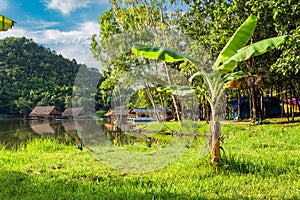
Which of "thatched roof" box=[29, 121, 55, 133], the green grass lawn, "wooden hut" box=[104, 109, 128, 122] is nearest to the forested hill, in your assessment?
"thatched roof" box=[29, 121, 55, 133]

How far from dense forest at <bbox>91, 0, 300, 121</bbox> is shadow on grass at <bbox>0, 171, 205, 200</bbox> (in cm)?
131

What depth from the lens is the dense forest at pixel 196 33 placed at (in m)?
4.34

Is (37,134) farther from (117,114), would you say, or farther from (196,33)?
(117,114)

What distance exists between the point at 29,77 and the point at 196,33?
3966 cm

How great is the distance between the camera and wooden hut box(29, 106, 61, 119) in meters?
36.2

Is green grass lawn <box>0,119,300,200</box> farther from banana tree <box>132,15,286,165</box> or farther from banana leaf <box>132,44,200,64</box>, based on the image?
banana leaf <box>132,44,200,64</box>

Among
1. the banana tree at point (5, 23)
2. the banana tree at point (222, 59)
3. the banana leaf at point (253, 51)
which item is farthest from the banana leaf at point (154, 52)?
the banana tree at point (5, 23)

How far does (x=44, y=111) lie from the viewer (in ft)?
122

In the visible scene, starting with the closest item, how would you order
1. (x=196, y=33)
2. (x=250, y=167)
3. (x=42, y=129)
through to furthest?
(x=250, y=167), (x=196, y=33), (x=42, y=129)

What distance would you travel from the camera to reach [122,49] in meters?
4.27

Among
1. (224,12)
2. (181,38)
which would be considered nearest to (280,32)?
(224,12)

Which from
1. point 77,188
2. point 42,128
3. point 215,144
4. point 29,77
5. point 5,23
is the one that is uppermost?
point 29,77

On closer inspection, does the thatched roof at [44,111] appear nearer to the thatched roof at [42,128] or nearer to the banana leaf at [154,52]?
the thatched roof at [42,128]

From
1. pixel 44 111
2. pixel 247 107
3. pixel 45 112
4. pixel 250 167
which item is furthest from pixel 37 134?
pixel 44 111
